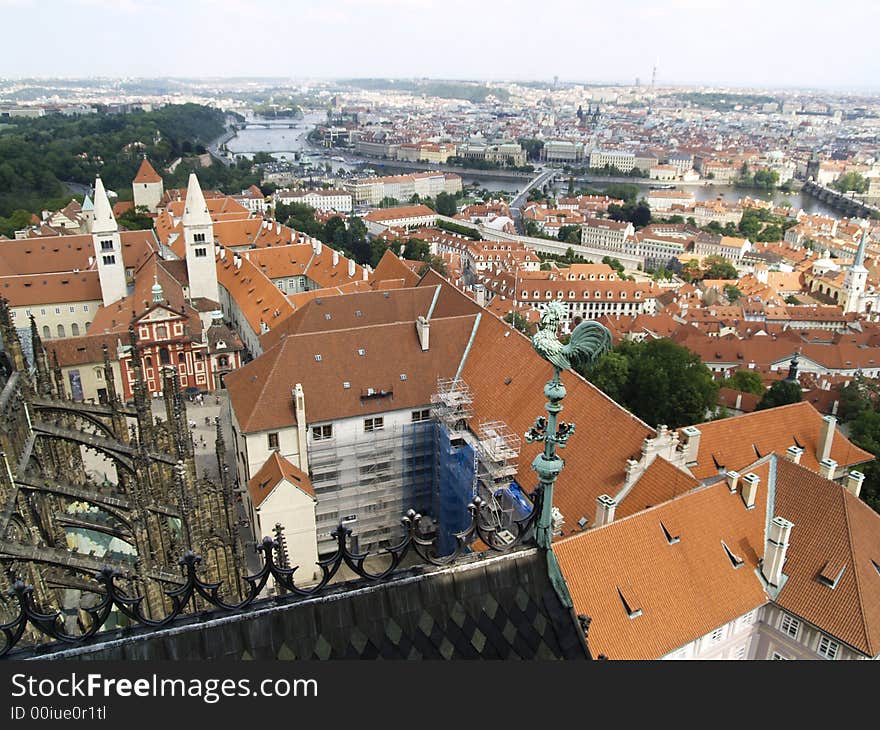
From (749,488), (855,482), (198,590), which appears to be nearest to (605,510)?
(749,488)

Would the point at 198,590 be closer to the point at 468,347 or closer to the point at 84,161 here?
the point at 468,347

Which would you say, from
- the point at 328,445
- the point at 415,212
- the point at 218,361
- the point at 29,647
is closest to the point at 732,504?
the point at 328,445

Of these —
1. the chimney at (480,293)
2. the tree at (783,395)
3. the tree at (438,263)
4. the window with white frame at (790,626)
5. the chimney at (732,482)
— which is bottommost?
the chimney at (480,293)

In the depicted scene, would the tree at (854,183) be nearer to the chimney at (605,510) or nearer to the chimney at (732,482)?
the chimney at (732,482)

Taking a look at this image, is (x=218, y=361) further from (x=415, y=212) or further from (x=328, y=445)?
(x=415, y=212)

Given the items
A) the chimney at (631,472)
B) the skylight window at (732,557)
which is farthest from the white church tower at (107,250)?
the skylight window at (732,557)
